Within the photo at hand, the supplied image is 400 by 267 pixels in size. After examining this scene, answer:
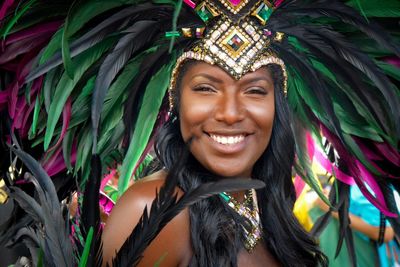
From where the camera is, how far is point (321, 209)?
4.05 m

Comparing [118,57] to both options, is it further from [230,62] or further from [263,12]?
[263,12]

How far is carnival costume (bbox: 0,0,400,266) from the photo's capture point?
2092 millimetres

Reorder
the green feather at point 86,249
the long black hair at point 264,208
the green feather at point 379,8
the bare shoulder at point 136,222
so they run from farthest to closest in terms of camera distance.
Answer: the green feather at point 379,8 < the long black hair at point 264,208 < the bare shoulder at point 136,222 < the green feather at point 86,249

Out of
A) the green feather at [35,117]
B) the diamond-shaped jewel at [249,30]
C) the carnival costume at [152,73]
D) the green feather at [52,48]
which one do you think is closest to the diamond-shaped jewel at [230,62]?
the carnival costume at [152,73]

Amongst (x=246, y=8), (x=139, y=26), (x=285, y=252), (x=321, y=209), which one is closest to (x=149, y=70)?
(x=139, y=26)

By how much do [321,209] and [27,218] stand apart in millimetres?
2160

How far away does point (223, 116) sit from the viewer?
79.8 inches

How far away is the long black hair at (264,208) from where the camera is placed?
2.01 m

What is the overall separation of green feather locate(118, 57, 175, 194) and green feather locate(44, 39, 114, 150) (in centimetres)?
19

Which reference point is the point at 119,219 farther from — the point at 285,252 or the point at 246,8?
the point at 246,8

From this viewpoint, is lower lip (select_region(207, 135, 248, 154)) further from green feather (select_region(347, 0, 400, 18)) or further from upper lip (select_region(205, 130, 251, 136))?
green feather (select_region(347, 0, 400, 18))

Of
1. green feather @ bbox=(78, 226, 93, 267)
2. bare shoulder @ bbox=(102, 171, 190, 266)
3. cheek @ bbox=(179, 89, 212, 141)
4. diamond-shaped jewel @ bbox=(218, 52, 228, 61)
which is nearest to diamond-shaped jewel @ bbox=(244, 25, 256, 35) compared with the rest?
diamond-shaped jewel @ bbox=(218, 52, 228, 61)

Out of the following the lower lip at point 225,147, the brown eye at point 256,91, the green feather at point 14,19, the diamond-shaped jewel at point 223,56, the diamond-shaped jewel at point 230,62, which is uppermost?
the green feather at point 14,19

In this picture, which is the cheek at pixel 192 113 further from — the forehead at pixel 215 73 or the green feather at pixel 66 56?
the green feather at pixel 66 56
